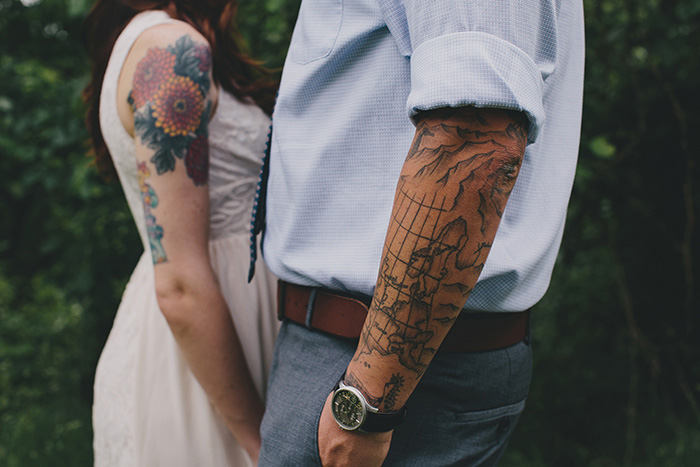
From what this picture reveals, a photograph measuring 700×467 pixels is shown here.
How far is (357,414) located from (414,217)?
0.33 meters

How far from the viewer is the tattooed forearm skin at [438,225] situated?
0.79m

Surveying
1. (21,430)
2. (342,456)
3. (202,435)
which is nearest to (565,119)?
(342,456)

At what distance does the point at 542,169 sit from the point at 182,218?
79 centimetres

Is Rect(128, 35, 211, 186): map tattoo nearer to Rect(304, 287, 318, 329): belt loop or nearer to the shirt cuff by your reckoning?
Rect(304, 287, 318, 329): belt loop

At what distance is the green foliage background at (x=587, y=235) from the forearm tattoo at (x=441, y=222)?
1640 mm

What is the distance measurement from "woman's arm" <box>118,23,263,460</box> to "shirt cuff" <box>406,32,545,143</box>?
645mm

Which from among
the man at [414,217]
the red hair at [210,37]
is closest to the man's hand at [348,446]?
the man at [414,217]

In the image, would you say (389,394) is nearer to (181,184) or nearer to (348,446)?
(348,446)

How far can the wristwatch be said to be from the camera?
2.86 feet

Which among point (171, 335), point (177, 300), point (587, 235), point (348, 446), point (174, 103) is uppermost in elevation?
point (174, 103)

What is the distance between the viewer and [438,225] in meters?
0.81

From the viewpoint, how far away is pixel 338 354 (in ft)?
3.32

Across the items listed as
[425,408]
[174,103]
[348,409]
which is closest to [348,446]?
[348,409]

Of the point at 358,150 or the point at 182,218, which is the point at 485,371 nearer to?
the point at 358,150
